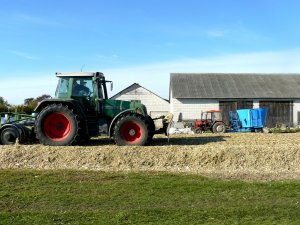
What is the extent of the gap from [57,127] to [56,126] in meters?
0.05

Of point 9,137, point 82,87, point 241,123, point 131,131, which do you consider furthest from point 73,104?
point 241,123

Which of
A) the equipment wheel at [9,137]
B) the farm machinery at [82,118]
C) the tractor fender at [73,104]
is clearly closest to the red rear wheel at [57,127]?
the farm machinery at [82,118]

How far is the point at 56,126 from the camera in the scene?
1442 cm

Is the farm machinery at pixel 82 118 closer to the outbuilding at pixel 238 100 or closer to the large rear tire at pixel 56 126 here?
the large rear tire at pixel 56 126

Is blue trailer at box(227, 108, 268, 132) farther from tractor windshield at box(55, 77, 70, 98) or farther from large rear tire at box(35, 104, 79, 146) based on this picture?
large rear tire at box(35, 104, 79, 146)

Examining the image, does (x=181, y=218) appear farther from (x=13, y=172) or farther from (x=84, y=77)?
(x=84, y=77)

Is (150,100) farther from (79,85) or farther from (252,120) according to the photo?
(79,85)

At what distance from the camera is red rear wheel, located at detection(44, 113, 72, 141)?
14.3 m

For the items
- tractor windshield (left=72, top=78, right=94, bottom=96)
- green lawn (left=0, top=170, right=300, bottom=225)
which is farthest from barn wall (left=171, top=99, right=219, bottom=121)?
green lawn (left=0, top=170, right=300, bottom=225)

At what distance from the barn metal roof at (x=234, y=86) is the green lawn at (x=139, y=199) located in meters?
28.8

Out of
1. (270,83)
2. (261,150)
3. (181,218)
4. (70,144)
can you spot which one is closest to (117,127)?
(70,144)

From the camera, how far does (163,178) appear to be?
11000 millimetres

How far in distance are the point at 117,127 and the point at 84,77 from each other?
218cm

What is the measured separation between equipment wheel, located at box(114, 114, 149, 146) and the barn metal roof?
25.1 metres
